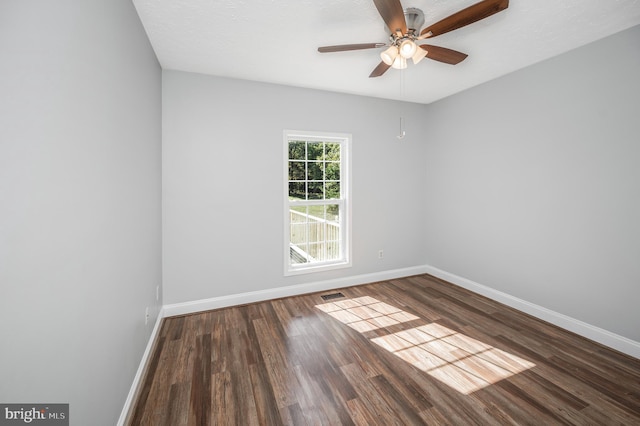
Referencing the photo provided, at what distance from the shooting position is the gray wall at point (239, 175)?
296cm

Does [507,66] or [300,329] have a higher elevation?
[507,66]

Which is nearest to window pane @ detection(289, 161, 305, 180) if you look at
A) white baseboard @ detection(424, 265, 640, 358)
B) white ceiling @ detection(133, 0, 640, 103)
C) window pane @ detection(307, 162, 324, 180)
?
window pane @ detection(307, 162, 324, 180)

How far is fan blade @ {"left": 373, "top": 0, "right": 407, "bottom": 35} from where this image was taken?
158 cm

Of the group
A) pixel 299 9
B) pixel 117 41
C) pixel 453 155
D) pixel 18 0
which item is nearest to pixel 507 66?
pixel 453 155

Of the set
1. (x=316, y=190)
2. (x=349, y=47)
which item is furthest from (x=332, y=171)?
(x=349, y=47)

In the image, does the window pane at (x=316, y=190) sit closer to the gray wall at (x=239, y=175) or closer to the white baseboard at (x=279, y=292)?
the gray wall at (x=239, y=175)

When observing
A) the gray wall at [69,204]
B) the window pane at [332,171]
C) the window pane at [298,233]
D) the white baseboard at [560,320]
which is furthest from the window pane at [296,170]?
the white baseboard at [560,320]

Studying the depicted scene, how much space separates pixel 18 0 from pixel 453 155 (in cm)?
420

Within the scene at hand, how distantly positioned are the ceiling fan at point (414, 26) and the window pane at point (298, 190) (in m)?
1.79

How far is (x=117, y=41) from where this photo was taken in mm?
1564

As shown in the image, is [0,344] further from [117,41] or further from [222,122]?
[222,122]

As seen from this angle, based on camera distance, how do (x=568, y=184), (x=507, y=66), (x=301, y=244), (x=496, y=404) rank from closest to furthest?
1. (x=496, y=404)
2. (x=568, y=184)
3. (x=507, y=66)
4. (x=301, y=244)

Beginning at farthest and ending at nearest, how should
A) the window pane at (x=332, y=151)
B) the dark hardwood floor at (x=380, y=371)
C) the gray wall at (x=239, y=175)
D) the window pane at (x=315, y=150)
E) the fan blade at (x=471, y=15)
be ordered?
the window pane at (x=332, y=151), the window pane at (x=315, y=150), the gray wall at (x=239, y=175), the dark hardwood floor at (x=380, y=371), the fan blade at (x=471, y=15)

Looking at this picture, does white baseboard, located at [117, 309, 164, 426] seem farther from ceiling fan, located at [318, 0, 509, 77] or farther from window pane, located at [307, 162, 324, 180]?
ceiling fan, located at [318, 0, 509, 77]
